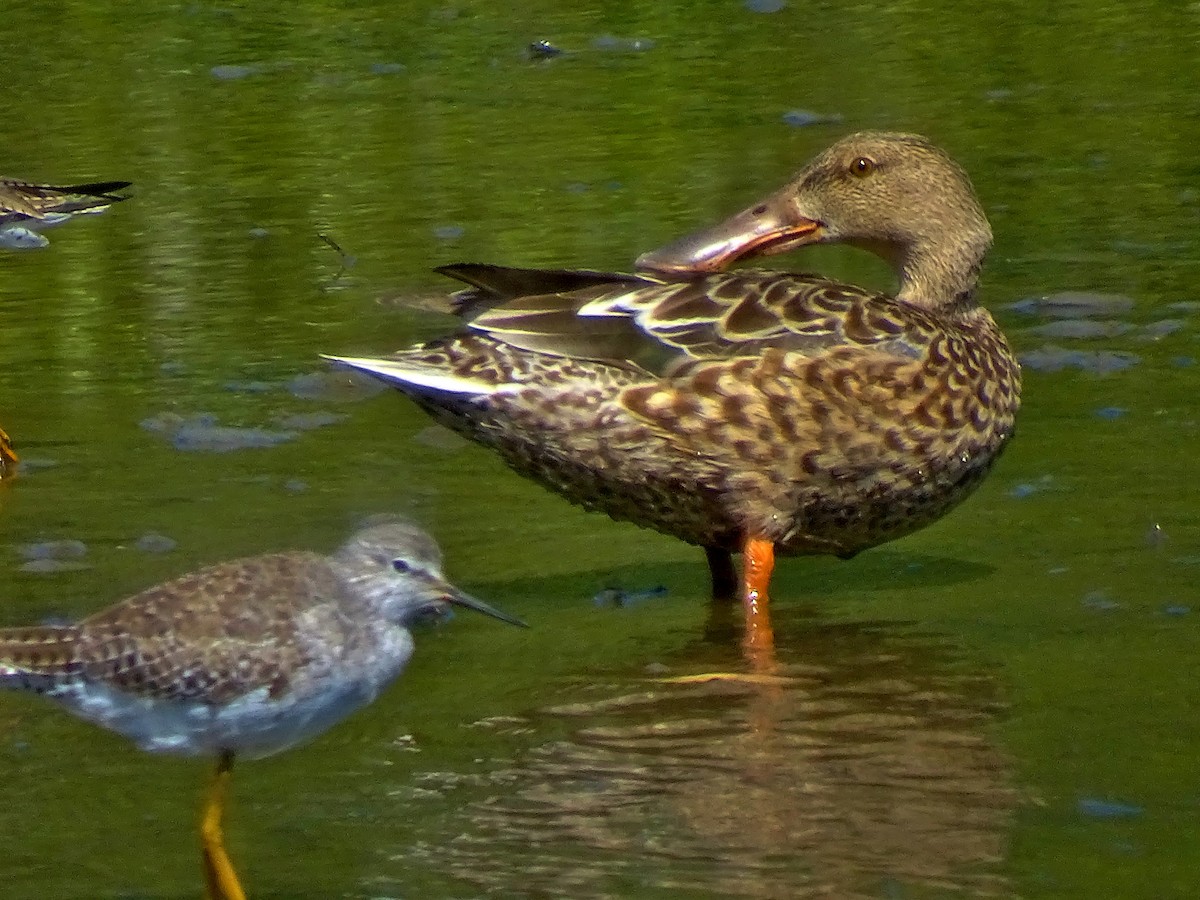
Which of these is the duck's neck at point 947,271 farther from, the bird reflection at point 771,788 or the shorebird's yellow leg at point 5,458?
the shorebird's yellow leg at point 5,458

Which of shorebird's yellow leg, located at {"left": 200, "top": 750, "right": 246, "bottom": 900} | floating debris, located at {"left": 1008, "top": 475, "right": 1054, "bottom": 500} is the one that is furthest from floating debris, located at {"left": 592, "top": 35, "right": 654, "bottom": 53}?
shorebird's yellow leg, located at {"left": 200, "top": 750, "right": 246, "bottom": 900}

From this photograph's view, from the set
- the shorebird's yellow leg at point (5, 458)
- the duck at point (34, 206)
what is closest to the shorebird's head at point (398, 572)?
the shorebird's yellow leg at point (5, 458)

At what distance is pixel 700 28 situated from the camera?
527 inches

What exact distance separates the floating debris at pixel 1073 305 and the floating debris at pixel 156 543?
11.1ft

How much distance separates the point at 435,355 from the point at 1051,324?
113 inches

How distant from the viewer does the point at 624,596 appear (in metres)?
6.96

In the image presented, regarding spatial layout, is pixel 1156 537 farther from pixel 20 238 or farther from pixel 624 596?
pixel 20 238

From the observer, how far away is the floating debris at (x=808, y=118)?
11.8 m

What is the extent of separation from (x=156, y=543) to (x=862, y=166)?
2.38m

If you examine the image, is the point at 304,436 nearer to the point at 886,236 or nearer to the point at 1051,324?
the point at 886,236

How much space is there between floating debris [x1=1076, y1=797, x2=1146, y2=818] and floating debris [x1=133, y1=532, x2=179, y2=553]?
2.98 meters

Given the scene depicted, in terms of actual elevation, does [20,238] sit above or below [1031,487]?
above

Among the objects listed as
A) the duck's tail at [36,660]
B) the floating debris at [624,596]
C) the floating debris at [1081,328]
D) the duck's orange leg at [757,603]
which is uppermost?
the duck's tail at [36,660]

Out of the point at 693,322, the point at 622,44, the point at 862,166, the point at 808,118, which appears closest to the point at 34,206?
the point at 862,166
